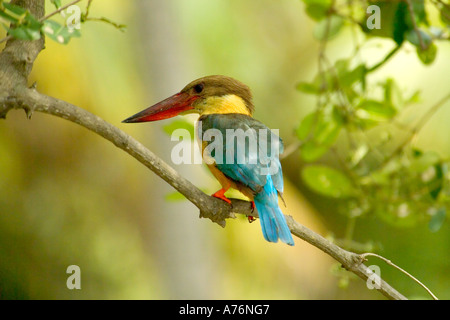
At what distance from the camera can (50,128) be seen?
19.3ft

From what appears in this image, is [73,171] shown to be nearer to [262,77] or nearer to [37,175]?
[37,175]

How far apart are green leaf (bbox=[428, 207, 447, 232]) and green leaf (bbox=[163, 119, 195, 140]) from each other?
1001 millimetres

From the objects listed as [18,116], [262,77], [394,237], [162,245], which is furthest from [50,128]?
[394,237]

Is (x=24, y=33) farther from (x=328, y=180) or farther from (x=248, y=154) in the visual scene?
(x=328, y=180)

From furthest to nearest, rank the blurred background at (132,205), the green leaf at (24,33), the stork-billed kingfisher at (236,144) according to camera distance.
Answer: the blurred background at (132,205) < the stork-billed kingfisher at (236,144) < the green leaf at (24,33)

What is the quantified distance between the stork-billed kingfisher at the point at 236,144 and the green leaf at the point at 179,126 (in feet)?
0.12

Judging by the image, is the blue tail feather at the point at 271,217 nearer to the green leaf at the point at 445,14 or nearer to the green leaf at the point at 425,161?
the green leaf at the point at 425,161

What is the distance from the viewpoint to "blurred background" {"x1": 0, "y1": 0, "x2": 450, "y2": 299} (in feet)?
18.3

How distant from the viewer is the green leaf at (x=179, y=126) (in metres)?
2.17

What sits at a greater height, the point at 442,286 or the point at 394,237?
the point at 394,237

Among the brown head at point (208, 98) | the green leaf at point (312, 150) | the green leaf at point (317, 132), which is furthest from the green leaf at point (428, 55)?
the brown head at point (208, 98)

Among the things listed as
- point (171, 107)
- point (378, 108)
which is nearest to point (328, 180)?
point (378, 108)

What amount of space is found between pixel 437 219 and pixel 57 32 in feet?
5.25
